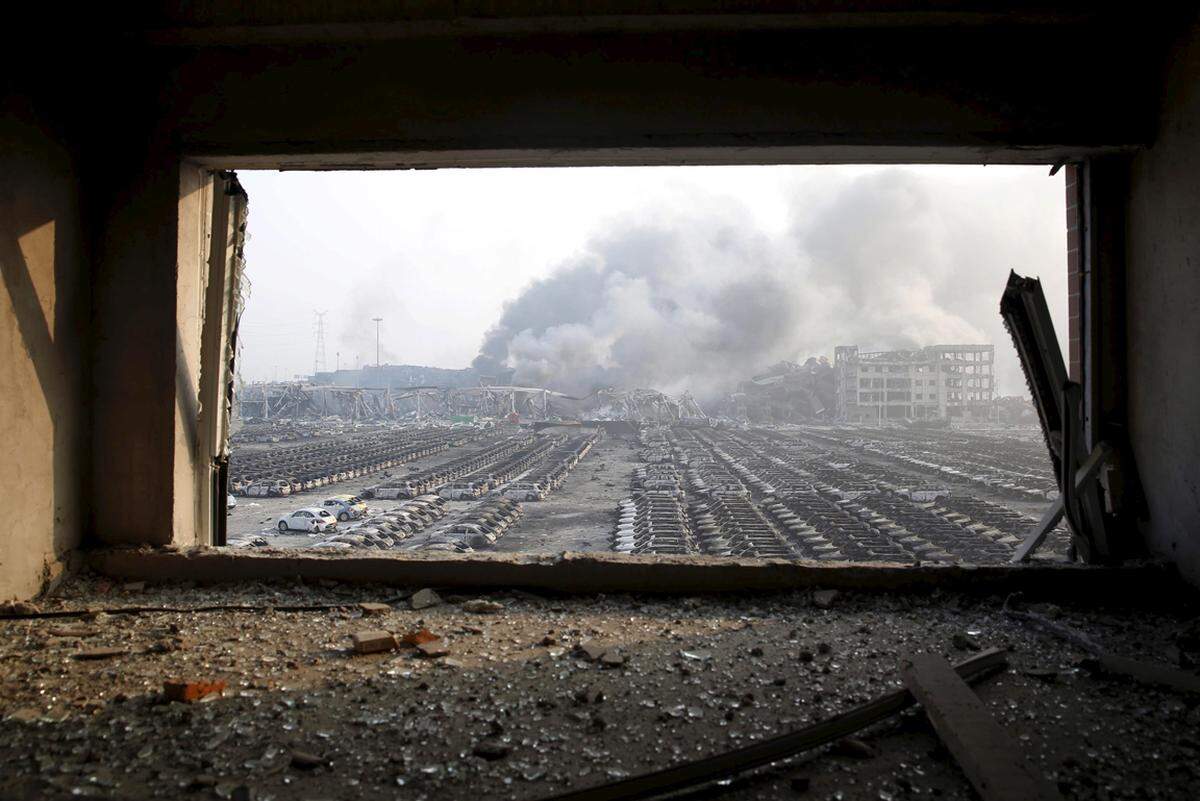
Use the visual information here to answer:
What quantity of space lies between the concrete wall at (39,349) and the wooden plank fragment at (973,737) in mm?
3330

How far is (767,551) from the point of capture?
29.2ft

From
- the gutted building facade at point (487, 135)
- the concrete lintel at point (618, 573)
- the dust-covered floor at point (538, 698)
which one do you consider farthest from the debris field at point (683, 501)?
the dust-covered floor at point (538, 698)

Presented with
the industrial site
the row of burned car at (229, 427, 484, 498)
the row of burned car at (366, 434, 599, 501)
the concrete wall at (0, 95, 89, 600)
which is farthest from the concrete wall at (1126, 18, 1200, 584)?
the row of burned car at (229, 427, 484, 498)

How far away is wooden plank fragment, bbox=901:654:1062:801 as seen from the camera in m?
1.57

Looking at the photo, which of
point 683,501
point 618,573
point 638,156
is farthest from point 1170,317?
point 683,501

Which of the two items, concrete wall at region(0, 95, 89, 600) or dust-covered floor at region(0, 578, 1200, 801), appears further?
concrete wall at region(0, 95, 89, 600)

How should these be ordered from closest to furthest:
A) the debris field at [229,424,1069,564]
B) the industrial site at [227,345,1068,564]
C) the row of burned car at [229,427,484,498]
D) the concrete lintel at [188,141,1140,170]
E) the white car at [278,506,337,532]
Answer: the concrete lintel at [188,141,1140,170] → the debris field at [229,424,1069,564] → the industrial site at [227,345,1068,564] → the white car at [278,506,337,532] → the row of burned car at [229,427,484,498]

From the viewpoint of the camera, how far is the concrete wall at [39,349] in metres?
2.83

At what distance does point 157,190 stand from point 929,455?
2445 cm

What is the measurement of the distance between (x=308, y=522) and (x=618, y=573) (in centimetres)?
826

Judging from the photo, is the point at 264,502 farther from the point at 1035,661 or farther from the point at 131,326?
the point at 1035,661

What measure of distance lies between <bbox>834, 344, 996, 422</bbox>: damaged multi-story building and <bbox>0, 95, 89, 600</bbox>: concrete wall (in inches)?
2048

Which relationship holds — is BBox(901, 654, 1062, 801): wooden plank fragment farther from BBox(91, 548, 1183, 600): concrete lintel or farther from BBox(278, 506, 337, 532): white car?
→ BBox(278, 506, 337, 532): white car

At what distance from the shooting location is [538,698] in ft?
6.96
